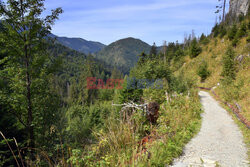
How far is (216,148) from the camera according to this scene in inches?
186

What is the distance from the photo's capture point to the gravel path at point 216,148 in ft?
12.4

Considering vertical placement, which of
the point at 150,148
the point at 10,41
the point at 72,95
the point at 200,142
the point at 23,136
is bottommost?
the point at 72,95

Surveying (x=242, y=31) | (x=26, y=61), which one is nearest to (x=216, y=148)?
(x=26, y=61)

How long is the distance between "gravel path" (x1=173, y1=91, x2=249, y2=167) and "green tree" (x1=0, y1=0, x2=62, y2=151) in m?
6.86

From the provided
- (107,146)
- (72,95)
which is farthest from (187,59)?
(72,95)

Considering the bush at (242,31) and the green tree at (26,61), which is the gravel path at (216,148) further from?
the bush at (242,31)

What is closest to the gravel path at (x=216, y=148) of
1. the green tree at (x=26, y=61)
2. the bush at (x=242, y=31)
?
the green tree at (x=26, y=61)

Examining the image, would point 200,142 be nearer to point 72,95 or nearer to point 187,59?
point 187,59

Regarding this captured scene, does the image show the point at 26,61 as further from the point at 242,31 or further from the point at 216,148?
the point at 242,31

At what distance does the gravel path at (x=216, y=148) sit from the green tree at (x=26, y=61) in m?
6.86

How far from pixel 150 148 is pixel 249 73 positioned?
17265 mm

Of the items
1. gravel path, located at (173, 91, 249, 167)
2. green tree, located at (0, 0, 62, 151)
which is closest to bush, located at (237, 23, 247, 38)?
gravel path, located at (173, 91, 249, 167)

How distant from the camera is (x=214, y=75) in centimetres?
2248

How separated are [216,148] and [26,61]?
29.7ft
